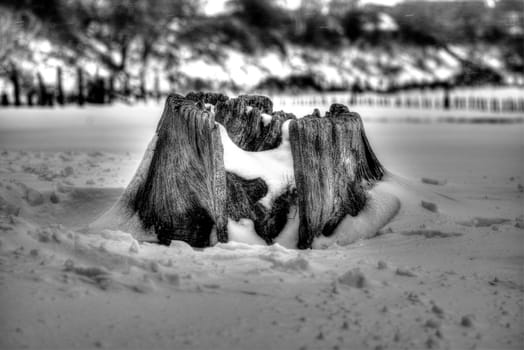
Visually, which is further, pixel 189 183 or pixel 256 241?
pixel 256 241

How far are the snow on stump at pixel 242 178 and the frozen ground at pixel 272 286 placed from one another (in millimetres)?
325

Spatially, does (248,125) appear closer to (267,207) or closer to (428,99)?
(267,207)

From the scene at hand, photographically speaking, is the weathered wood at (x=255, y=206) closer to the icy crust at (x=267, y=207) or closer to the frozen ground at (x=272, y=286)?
the icy crust at (x=267, y=207)

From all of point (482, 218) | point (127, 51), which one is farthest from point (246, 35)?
point (482, 218)

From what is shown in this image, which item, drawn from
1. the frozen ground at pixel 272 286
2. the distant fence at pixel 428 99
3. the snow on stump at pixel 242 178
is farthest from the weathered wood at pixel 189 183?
the distant fence at pixel 428 99

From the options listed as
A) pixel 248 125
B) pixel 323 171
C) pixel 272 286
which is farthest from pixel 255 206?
pixel 272 286

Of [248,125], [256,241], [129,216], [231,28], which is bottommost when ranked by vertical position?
[256,241]

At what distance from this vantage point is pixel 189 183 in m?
4.14

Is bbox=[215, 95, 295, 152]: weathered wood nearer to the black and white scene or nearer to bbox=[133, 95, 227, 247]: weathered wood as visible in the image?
the black and white scene

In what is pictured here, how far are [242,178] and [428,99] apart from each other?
3157cm

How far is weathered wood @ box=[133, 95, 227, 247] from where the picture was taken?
4.11 meters

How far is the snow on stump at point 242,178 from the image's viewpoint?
4.14 m

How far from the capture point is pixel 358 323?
267 cm

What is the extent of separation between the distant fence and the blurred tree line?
2.32m
